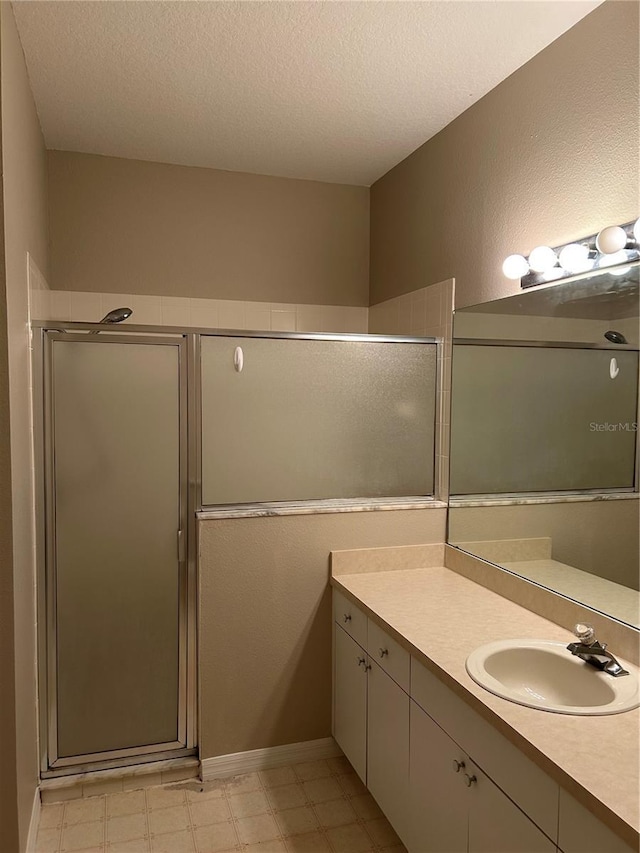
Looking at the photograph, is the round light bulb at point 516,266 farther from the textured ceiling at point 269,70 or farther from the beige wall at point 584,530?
the beige wall at point 584,530

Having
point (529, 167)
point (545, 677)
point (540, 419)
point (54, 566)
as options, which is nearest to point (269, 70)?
point (529, 167)

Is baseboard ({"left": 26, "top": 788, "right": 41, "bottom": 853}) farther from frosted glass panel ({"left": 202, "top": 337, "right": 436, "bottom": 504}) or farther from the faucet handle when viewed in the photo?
the faucet handle

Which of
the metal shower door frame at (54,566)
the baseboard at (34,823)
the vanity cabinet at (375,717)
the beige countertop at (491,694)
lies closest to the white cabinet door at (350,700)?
the vanity cabinet at (375,717)

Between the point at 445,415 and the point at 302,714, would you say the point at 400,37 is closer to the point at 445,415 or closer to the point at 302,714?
the point at 445,415

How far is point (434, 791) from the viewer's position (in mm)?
1797

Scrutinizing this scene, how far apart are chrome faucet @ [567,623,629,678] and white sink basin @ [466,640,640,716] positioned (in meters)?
0.02

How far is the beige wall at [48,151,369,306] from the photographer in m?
3.07

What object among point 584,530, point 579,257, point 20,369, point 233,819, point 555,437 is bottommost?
point 233,819

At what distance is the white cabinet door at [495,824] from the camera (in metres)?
1.38

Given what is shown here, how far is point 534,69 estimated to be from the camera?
7.07 ft

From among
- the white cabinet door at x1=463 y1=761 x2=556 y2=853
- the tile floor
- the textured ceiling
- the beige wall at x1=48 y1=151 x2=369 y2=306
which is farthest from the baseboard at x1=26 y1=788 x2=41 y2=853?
the textured ceiling

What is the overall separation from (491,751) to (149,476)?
1.54 metres

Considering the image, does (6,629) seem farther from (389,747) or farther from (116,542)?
(389,747)

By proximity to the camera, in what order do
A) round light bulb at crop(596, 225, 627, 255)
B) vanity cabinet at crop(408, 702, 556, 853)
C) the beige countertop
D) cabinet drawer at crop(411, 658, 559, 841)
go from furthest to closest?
round light bulb at crop(596, 225, 627, 255) → vanity cabinet at crop(408, 702, 556, 853) → cabinet drawer at crop(411, 658, 559, 841) → the beige countertop
